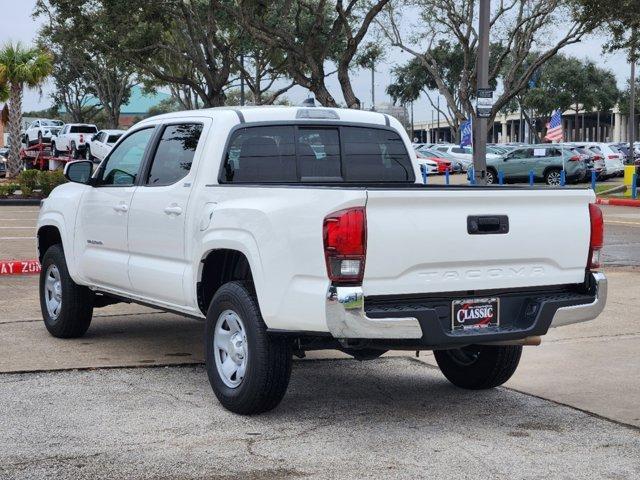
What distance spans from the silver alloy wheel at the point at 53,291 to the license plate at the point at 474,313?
4247 mm

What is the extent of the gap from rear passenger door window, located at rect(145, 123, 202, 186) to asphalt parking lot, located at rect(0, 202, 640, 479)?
1455mm

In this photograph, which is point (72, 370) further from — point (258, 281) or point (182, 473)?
point (182, 473)

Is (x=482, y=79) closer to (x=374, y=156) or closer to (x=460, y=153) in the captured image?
(x=374, y=156)

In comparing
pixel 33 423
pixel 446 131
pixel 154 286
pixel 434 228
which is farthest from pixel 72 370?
pixel 446 131

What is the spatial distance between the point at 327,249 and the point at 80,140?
129 ft

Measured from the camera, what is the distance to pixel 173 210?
729 cm

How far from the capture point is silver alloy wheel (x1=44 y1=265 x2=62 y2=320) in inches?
359

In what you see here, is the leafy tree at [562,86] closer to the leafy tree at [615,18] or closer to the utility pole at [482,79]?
the leafy tree at [615,18]

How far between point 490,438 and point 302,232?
1.60 metres

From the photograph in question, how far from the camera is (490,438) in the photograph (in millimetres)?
5992

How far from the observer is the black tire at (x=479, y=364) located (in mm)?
7094

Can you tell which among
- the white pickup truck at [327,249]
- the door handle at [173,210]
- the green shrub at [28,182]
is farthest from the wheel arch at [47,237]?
the green shrub at [28,182]

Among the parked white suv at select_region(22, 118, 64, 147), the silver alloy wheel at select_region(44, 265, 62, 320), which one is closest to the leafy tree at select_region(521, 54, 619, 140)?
the parked white suv at select_region(22, 118, 64, 147)

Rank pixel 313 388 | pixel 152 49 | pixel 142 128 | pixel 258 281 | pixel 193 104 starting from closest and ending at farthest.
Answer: pixel 258 281
pixel 313 388
pixel 142 128
pixel 152 49
pixel 193 104
